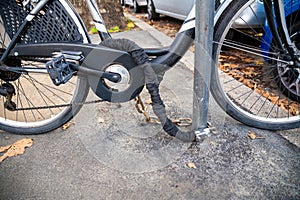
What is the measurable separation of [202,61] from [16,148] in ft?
4.33

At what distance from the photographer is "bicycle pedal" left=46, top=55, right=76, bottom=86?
147 cm

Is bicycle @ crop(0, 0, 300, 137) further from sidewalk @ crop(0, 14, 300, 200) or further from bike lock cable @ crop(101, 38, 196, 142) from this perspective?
sidewalk @ crop(0, 14, 300, 200)

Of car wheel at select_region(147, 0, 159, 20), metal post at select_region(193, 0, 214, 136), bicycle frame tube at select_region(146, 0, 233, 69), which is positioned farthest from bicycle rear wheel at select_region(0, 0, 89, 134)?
car wheel at select_region(147, 0, 159, 20)

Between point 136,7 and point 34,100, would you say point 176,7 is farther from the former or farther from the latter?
point 136,7

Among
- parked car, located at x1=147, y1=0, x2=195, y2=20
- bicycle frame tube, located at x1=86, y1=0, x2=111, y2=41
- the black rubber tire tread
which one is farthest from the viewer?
parked car, located at x1=147, y1=0, x2=195, y2=20

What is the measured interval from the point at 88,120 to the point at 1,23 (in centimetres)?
89

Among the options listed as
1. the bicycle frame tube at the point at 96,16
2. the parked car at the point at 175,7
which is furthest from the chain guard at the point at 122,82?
the parked car at the point at 175,7

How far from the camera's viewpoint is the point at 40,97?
2.40 meters

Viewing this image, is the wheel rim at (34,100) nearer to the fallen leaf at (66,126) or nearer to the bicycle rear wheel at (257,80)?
the fallen leaf at (66,126)

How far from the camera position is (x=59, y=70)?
4.87 feet

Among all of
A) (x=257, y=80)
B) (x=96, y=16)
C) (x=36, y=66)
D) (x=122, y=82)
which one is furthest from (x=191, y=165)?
(x=257, y=80)

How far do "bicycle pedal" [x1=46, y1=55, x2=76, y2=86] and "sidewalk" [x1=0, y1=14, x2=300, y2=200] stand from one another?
507 millimetres

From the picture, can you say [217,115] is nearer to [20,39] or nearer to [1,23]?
[20,39]

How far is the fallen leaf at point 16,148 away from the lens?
171 centimetres
